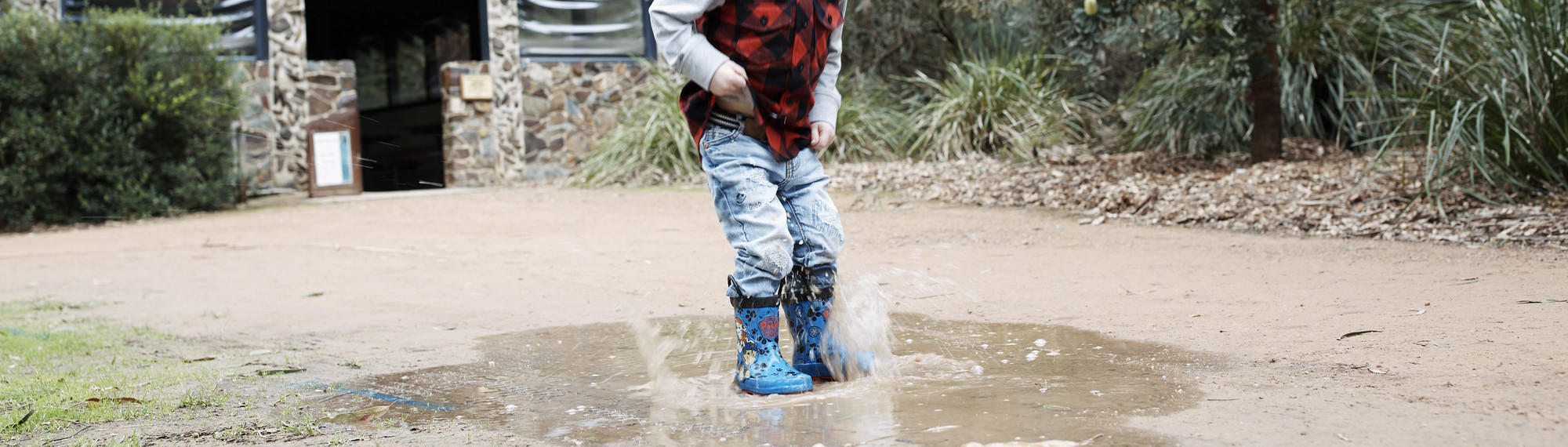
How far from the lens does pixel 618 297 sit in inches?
186

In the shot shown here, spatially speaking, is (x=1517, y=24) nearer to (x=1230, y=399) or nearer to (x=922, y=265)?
(x=922, y=265)

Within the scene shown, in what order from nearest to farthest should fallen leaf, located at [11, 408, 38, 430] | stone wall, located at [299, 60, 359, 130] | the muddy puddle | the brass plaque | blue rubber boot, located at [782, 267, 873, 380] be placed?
1. the muddy puddle
2. fallen leaf, located at [11, 408, 38, 430]
3. blue rubber boot, located at [782, 267, 873, 380]
4. stone wall, located at [299, 60, 359, 130]
5. the brass plaque

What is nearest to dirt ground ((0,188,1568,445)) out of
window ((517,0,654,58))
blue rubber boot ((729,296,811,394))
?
blue rubber boot ((729,296,811,394))

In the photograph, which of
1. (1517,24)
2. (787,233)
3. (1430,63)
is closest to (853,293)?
(787,233)

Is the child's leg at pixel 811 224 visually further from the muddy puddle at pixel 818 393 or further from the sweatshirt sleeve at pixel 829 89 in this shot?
the muddy puddle at pixel 818 393

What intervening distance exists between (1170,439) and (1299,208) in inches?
171

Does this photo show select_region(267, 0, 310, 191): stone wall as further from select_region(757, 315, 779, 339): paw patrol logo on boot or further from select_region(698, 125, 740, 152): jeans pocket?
select_region(757, 315, 779, 339): paw patrol logo on boot

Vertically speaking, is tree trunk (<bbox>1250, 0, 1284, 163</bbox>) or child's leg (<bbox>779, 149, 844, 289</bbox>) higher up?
tree trunk (<bbox>1250, 0, 1284, 163</bbox>)

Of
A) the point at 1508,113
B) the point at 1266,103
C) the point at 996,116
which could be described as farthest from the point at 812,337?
the point at 996,116

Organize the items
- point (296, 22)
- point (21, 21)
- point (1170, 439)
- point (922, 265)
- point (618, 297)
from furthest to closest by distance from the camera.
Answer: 1. point (296, 22)
2. point (21, 21)
3. point (922, 265)
4. point (618, 297)
5. point (1170, 439)

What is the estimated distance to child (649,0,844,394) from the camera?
2.83 m

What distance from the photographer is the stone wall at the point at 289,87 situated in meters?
11.2

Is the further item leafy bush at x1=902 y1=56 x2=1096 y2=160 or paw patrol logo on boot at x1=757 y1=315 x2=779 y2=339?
leafy bush at x1=902 y1=56 x2=1096 y2=160

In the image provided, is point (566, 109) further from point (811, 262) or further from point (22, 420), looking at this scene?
point (22, 420)
